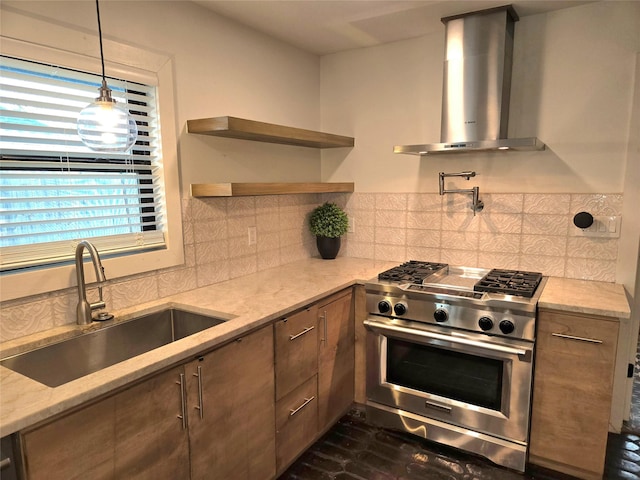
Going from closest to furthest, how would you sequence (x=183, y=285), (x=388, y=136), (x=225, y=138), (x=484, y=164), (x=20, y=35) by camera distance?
(x=20, y=35), (x=183, y=285), (x=225, y=138), (x=484, y=164), (x=388, y=136)

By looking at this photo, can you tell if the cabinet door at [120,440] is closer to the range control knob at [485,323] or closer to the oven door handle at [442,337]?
the oven door handle at [442,337]

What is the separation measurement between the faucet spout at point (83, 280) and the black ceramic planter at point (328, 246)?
1.63m

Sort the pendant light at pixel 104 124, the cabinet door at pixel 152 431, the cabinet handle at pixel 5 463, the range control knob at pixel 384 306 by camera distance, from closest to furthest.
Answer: the cabinet handle at pixel 5 463 → the cabinet door at pixel 152 431 → the pendant light at pixel 104 124 → the range control knob at pixel 384 306

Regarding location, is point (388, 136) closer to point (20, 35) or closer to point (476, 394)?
point (476, 394)

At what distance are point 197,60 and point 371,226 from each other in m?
1.63

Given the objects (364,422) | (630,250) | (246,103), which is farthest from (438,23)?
→ (364,422)

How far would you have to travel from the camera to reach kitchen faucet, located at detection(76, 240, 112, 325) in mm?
1637

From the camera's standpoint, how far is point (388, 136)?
9.79 ft

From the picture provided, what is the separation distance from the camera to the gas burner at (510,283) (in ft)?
6.93

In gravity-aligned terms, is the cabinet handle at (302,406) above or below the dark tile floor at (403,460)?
above

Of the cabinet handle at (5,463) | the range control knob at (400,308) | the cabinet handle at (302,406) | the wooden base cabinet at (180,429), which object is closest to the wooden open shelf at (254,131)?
the wooden base cabinet at (180,429)

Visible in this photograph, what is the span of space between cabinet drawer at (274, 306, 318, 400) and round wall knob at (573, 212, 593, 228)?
5.17 ft

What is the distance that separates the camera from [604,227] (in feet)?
7.68

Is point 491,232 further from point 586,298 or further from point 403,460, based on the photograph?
point 403,460
